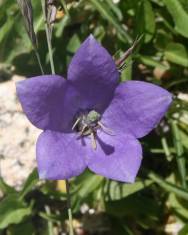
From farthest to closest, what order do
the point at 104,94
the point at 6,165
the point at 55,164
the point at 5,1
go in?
the point at 6,165
the point at 5,1
the point at 104,94
the point at 55,164

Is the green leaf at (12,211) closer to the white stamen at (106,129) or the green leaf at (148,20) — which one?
the white stamen at (106,129)

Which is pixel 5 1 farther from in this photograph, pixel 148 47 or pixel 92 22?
pixel 148 47

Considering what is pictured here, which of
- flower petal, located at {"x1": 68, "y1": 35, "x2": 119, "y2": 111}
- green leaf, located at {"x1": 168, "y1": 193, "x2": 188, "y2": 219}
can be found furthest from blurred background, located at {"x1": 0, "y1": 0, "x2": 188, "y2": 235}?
flower petal, located at {"x1": 68, "y1": 35, "x2": 119, "y2": 111}

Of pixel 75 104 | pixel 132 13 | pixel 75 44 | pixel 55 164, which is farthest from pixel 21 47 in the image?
Result: pixel 55 164

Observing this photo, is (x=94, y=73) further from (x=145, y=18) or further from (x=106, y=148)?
(x=145, y=18)

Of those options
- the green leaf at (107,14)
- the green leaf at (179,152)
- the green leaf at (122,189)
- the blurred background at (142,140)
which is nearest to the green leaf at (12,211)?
the blurred background at (142,140)

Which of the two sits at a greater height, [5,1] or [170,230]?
[5,1]
